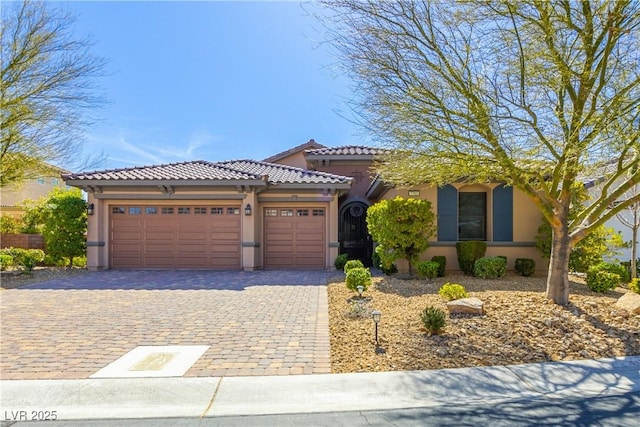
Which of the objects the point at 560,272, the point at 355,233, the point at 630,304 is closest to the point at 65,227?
the point at 355,233

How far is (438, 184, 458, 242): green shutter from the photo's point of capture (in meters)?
11.4

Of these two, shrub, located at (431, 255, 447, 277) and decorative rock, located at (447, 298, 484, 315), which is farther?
shrub, located at (431, 255, 447, 277)

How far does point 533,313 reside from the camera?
231 inches

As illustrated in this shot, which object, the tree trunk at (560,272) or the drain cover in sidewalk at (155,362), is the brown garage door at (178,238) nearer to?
the drain cover in sidewalk at (155,362)

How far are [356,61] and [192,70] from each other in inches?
355

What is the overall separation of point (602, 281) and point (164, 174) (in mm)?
14328

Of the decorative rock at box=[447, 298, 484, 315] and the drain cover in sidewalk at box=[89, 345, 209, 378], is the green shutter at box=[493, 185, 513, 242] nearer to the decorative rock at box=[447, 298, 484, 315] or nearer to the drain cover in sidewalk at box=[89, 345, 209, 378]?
the decorative rock at box=[447, 298, 484, 315]

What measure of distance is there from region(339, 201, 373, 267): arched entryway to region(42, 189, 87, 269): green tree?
10.6 m

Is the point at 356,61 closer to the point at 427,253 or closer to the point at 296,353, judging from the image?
the point at 296,353

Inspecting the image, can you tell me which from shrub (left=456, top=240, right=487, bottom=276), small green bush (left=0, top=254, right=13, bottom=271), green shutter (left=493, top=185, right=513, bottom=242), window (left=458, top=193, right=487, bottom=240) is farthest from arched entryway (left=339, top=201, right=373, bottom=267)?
small green bush (left=0, top=254, right=13, bottom=271)

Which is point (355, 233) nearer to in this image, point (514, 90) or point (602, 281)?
point (602, 281)

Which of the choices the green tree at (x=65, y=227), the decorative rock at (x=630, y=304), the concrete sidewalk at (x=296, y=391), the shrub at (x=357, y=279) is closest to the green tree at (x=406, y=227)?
the shrub at (x=357, y=279)

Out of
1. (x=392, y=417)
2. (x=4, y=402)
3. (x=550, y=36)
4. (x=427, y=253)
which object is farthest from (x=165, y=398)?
(x=427, y=253)

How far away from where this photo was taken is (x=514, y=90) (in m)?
5.61
